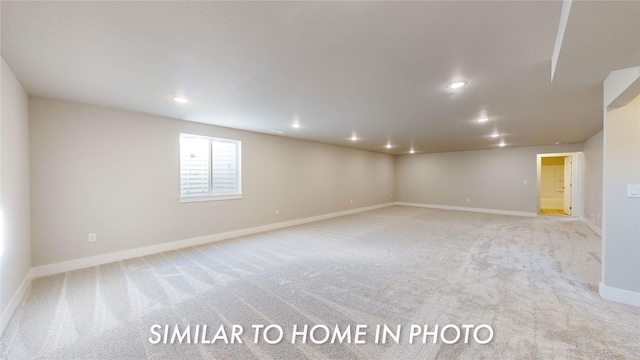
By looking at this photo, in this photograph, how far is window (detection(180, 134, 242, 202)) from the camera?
15.3 ft

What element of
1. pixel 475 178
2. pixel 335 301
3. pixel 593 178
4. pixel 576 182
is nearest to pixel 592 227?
pixel 593 178

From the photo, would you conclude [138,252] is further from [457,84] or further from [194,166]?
[457,84]

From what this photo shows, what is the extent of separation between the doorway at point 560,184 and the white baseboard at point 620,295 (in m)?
6.38

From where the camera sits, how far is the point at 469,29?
1.74 m

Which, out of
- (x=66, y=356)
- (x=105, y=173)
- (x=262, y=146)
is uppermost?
(x=262, y=146)

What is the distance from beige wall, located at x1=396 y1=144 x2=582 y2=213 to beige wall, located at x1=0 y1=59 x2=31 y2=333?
1053 cm

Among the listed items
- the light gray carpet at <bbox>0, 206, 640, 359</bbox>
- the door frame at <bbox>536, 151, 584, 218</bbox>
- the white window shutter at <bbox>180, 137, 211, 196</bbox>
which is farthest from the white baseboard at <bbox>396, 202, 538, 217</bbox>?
the white window shutter at <bbox>180, 137, 211, 196</bbox>

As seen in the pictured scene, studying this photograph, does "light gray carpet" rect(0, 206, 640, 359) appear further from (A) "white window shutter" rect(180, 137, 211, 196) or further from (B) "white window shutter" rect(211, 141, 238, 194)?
(B) "white window shutter" rect(211, 141, 238, 194)

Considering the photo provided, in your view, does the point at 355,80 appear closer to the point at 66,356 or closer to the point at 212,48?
the point at 212,48

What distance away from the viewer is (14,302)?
91.7 inches

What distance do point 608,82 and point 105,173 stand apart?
624 centimetres

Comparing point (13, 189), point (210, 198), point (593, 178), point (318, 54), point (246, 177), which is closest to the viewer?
point (318, 54)

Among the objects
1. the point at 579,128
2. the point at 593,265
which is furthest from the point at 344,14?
the point at 579,128

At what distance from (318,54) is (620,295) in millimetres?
3819
